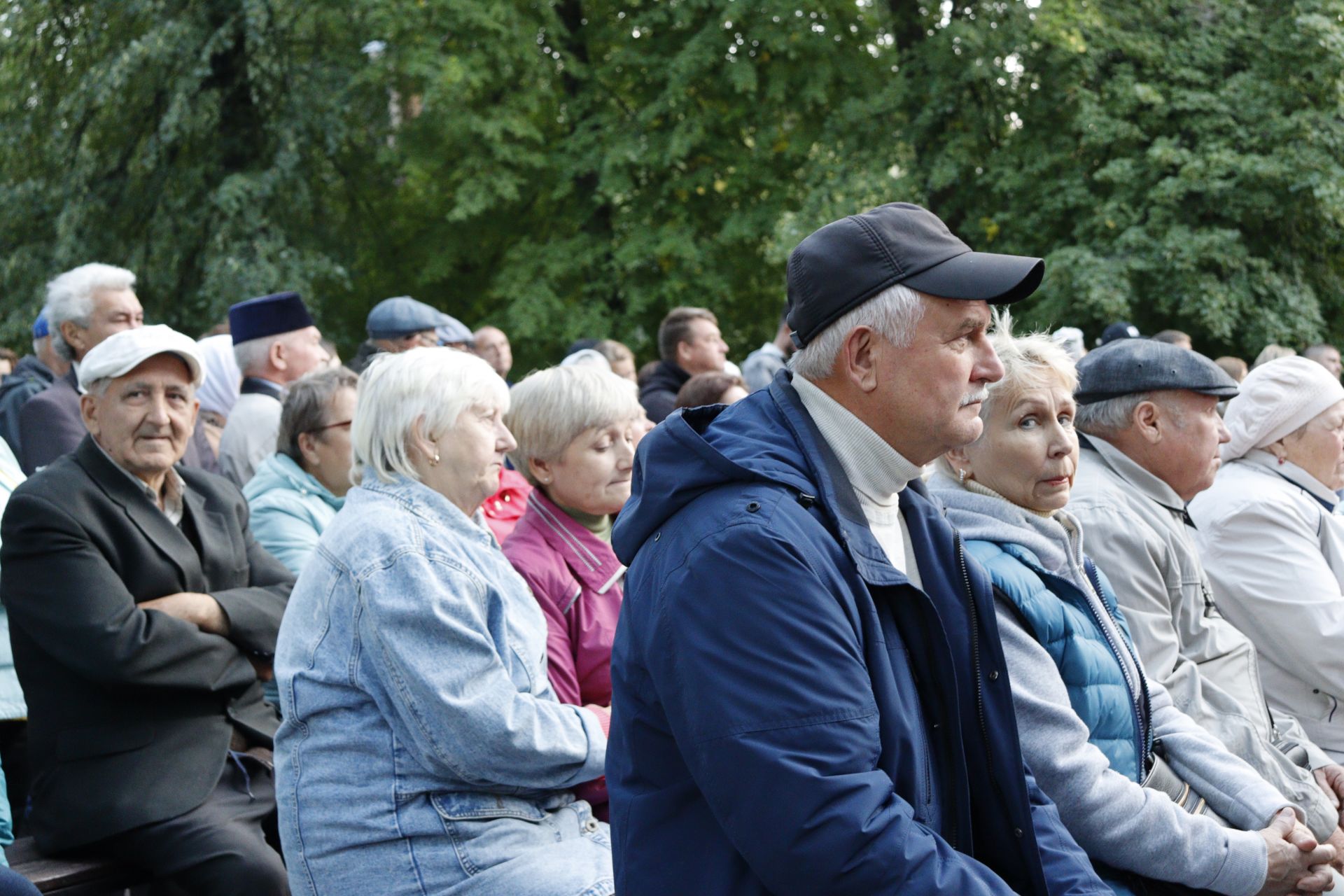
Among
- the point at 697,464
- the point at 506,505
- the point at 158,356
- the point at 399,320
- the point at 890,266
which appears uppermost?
the point at 890,266

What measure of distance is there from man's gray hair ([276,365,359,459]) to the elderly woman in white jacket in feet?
10.0

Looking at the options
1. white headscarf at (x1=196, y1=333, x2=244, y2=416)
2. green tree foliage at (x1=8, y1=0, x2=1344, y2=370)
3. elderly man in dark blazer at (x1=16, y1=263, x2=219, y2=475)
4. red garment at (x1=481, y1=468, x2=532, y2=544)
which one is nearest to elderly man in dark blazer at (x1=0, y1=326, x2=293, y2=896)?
red garment at (x1=481, y1=468, x2=532, y2=544)

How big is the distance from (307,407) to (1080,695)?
9.69 feet

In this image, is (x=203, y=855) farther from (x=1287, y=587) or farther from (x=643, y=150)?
(x=643, y=150)

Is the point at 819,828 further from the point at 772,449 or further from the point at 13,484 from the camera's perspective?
the point at 13,484

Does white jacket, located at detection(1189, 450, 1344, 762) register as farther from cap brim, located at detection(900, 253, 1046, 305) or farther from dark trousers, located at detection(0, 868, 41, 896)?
dark trousers, located at detection(0, 868, 41, 896)

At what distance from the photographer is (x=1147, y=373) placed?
3891 millimetres

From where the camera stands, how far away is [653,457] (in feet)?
6.86

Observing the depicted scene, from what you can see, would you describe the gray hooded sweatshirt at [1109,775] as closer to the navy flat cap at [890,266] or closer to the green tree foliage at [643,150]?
the navy flat cap at [890,266]

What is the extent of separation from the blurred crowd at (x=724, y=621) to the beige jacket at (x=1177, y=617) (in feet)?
0.04

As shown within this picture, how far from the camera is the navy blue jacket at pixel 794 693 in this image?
6.10ft

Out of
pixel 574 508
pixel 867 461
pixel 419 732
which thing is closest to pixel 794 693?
pixel 867 461

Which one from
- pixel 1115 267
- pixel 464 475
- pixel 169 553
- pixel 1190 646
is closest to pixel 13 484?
pixel 169 553

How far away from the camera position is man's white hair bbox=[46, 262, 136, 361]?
582 cm
